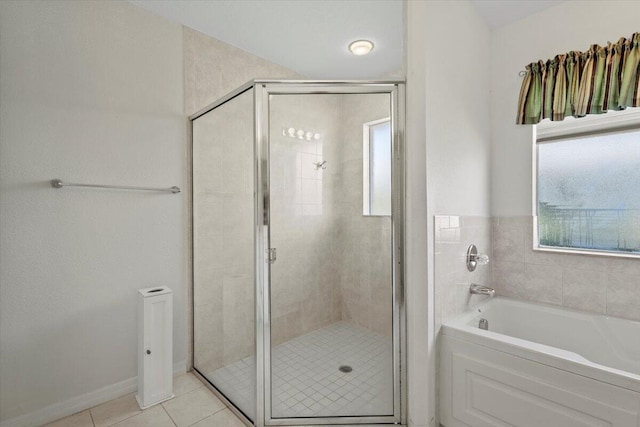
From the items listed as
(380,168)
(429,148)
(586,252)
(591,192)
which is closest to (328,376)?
(380,168)

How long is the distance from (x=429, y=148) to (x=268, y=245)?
3.41ft

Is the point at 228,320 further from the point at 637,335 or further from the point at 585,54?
the point at 585,54

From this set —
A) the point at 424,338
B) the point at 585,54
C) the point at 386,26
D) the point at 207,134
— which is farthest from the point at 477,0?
the point at 424,338

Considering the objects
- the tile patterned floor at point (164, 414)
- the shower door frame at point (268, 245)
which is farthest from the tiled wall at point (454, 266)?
the tile patterned floor at point (164, 414)

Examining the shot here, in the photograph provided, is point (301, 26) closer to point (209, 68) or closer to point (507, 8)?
point (209, 68)

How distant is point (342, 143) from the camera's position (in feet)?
5.73

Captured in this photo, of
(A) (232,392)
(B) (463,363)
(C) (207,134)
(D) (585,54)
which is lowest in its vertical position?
(A) (232,392)

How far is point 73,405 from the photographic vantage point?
1.77 metres

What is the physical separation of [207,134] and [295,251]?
1078 millimetres

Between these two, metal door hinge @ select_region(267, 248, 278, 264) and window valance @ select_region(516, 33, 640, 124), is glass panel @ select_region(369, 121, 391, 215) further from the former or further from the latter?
window valance @ select_region(516, 33, 640, 124)

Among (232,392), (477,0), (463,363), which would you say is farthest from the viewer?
(477,0)

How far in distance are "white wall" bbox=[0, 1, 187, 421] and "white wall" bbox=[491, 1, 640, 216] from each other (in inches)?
93.2

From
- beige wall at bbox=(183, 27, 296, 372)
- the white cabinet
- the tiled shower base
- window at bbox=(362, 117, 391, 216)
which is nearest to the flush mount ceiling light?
beige wall at bbox=(183, 27, 296, 372)

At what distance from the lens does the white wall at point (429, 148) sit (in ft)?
5.31
